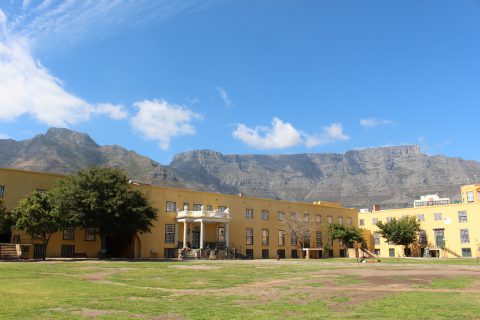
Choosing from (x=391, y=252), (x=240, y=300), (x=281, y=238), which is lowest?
(x=240, y=300)

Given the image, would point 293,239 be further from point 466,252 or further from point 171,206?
point 466,252

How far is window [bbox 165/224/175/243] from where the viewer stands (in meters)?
62.2

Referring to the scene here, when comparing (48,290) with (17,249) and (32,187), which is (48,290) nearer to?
(17,249)

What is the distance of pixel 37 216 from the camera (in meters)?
43.8

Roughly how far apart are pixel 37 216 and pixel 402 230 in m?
59.8

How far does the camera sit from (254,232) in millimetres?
73625

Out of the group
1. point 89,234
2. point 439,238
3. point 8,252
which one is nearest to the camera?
point 8,252

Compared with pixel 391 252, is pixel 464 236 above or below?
above

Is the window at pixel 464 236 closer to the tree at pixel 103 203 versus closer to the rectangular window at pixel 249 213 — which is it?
the rectangular window at pixel 249 213

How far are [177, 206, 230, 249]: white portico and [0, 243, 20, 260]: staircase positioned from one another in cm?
2274

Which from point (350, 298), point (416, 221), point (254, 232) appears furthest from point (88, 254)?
point (416, 221)

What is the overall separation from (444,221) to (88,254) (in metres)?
61.9

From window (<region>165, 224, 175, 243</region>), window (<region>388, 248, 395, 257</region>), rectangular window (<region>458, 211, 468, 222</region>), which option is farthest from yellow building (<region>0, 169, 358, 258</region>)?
rectangular window (<region>458, 211, 468, 222</region>)

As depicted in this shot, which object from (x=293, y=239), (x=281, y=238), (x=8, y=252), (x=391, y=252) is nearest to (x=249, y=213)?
(x=281, y=238)
